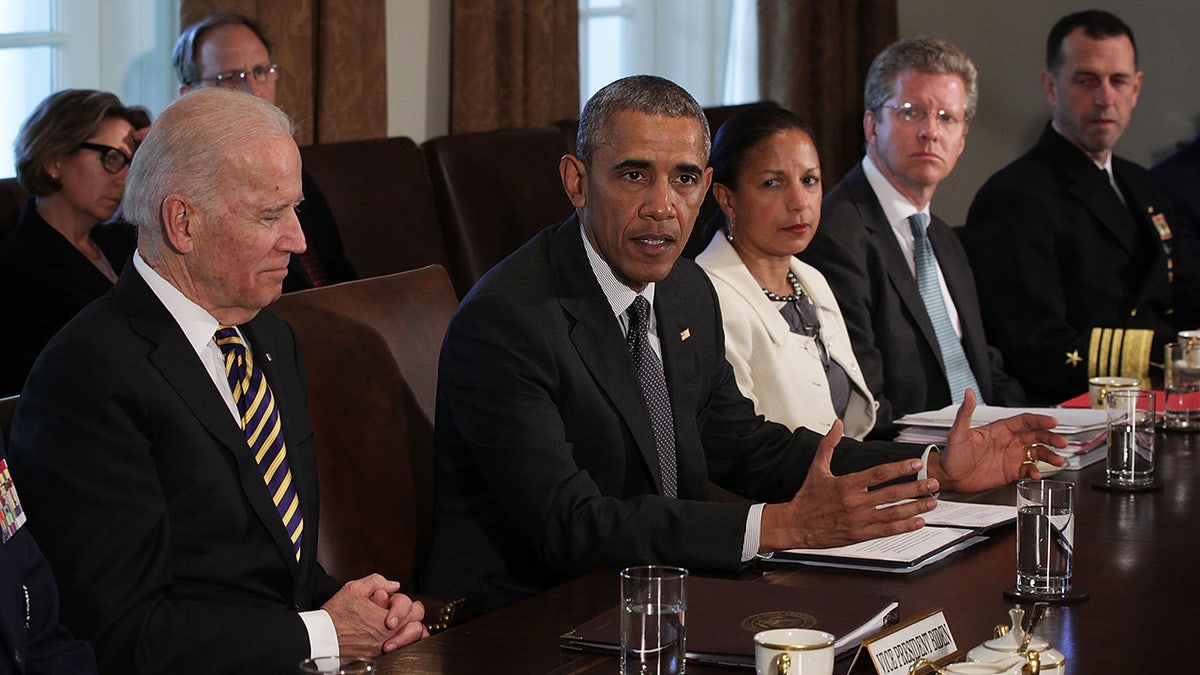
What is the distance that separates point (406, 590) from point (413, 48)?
98.8 inches

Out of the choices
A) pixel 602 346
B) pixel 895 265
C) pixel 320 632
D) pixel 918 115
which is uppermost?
pixel 918 115

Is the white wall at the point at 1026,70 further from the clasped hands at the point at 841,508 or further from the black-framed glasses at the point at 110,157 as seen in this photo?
the clasped hands at the point at 841,508

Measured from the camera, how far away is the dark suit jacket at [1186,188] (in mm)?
4934

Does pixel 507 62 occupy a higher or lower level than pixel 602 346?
higher

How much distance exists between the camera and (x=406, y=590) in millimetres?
2428

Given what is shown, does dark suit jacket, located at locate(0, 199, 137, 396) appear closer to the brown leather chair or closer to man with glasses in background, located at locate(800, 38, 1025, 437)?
the brown leather chair

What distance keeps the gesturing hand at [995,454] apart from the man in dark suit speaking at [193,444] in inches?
33.6

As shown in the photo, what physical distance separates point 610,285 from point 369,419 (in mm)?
432

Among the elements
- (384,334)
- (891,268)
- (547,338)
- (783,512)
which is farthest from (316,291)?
(891,268)

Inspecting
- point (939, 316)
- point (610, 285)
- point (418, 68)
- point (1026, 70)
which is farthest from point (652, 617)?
point (1026, 70)

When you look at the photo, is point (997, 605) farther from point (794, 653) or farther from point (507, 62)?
point (507, 62)

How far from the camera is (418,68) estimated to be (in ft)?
15.1

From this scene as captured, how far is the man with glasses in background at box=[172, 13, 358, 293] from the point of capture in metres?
3.69

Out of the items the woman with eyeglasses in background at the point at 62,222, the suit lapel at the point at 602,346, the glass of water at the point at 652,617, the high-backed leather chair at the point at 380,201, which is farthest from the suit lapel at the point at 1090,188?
the glass of water at the point at 652,617
